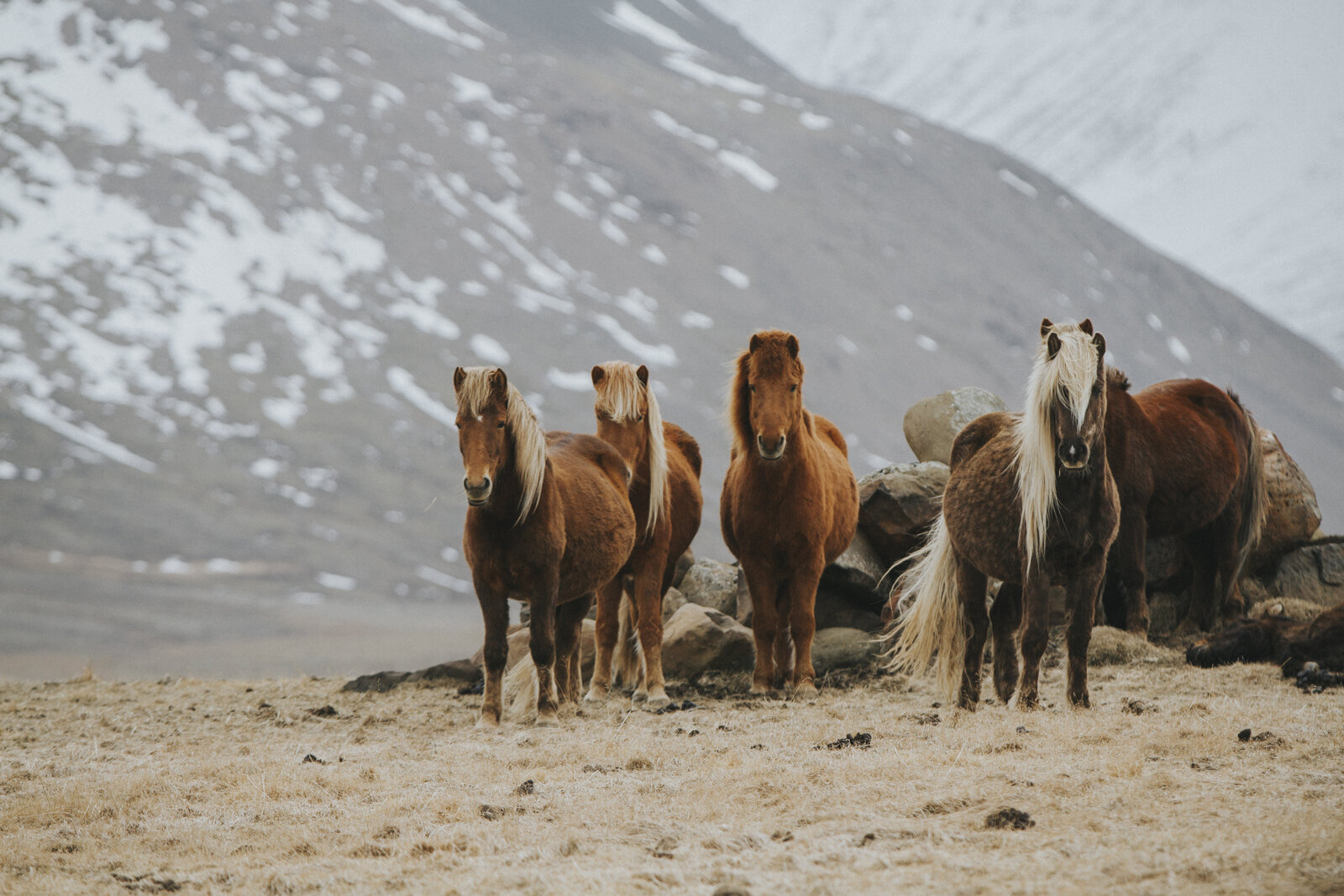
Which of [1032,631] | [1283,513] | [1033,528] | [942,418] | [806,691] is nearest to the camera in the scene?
[1033,528]

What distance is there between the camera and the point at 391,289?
234 ft

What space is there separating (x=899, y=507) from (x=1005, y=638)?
352 cm

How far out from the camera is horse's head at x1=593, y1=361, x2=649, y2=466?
8.62 m

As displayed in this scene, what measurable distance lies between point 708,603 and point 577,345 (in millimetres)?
61384

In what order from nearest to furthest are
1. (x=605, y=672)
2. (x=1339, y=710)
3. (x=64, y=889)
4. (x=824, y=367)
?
(x=64, y=889), (x=1339, y=710), (x=605, y=672), (x=824, y=367)

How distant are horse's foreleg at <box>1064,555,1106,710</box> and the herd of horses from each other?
15mm

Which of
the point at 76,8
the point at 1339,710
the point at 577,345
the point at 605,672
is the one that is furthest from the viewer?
the point at 76,8

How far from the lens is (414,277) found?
7381 centimetres

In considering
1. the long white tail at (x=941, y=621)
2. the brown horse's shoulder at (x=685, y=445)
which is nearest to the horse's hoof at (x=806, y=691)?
the long white tail at (x=941, y=621)

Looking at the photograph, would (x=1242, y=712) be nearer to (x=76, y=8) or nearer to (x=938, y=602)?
(x=938, y=602)

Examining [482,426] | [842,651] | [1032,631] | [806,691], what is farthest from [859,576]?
[482,426]

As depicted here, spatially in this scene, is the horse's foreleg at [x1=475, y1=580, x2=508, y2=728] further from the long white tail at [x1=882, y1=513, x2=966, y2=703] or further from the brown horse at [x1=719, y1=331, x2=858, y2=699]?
the long white tail at [x1=882, y1=513, x2=966, y2=703]

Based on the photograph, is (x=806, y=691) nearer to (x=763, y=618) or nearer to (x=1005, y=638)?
(x=763, y=618)

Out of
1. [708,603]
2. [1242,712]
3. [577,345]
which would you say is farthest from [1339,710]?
[577,345]
